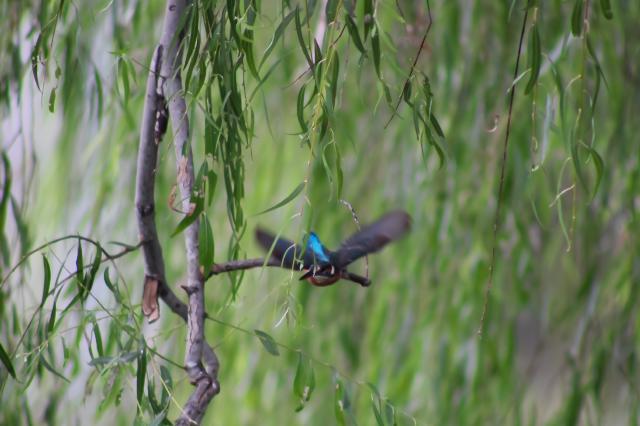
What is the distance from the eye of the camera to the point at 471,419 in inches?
96.3

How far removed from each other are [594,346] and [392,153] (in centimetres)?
68

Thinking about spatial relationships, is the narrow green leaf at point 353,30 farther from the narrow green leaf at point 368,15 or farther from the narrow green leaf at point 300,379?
the narrow green leaf at point 300,379

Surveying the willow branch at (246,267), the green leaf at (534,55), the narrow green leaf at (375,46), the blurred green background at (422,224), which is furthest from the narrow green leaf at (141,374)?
the blurred green background at (422,224)

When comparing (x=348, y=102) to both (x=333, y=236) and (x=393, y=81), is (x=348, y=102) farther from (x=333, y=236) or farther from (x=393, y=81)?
(x=333, y=236)

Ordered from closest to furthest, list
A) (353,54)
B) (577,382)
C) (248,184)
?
(577,382), (353,54), (248,184)

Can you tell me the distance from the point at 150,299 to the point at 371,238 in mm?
279

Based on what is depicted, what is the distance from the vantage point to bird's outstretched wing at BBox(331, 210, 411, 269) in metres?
1.26

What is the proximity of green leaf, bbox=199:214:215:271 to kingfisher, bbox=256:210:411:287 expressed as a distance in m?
0.10

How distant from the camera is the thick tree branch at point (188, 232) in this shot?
119 centimetres

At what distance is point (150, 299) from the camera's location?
1.31 metres

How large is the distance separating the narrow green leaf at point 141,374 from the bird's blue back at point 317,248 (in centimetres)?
23

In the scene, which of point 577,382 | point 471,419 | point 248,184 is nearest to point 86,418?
point 248,184

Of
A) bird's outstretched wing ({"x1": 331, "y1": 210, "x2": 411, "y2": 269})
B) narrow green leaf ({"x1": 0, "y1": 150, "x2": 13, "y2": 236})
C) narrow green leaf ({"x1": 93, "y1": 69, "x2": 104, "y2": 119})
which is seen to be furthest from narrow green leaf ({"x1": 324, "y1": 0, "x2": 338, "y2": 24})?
narrow green leaf ({"x1": 0, "y1": 150, "x2": 13, "y2": 236})

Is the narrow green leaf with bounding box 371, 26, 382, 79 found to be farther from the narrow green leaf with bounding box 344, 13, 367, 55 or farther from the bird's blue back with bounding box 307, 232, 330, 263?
the bird's blue back with bounding box 307, 232, 330, 263
